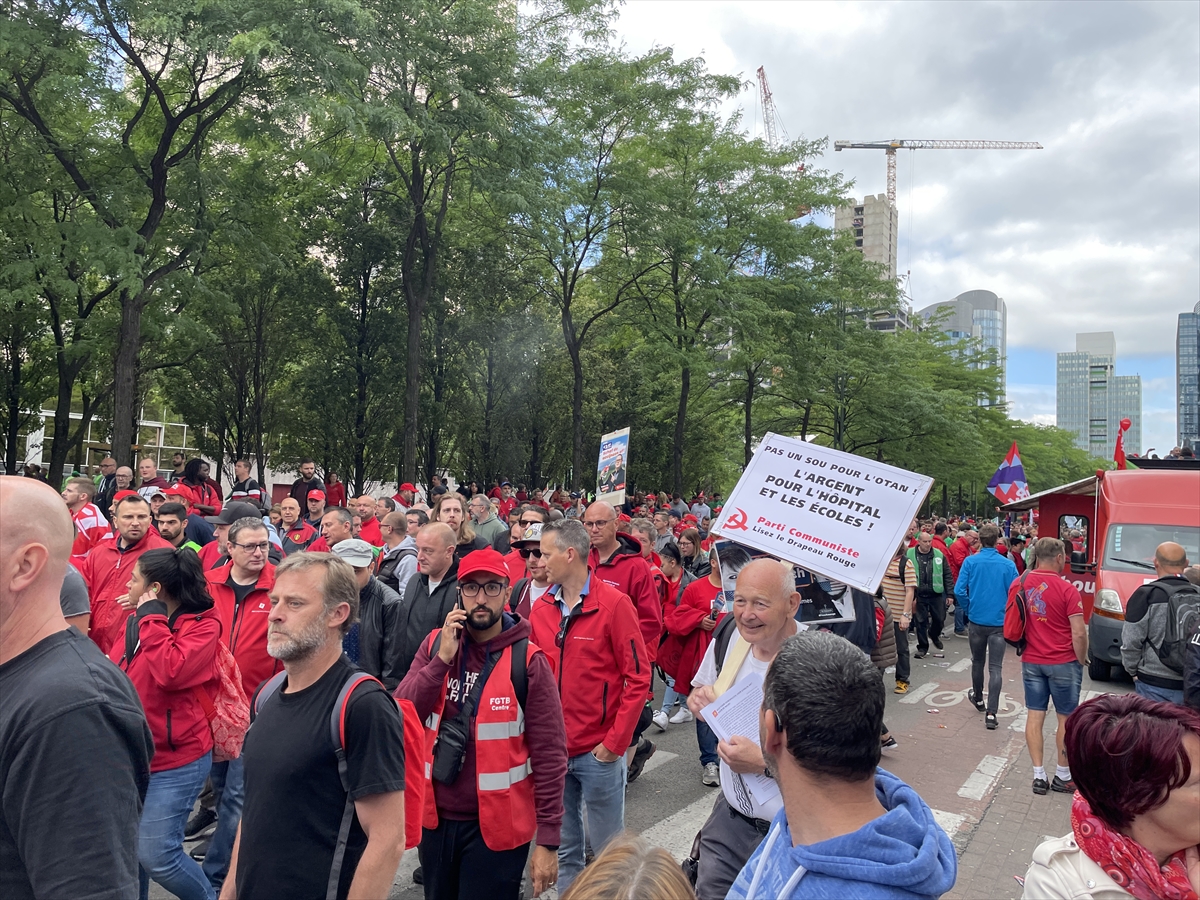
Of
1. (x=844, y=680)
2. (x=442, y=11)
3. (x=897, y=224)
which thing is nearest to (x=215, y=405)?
(x=442, y=11)

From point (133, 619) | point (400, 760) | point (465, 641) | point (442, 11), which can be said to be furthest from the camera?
point (442, 11)

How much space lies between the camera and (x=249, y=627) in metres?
5.00

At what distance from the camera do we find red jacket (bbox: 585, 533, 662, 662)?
5.77 m

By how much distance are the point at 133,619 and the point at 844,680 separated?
148 inches

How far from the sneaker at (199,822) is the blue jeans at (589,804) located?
257cm

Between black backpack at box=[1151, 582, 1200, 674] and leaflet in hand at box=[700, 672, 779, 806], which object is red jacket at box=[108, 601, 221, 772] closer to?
leaflet in hand at box=[700, 672, 779, 806]

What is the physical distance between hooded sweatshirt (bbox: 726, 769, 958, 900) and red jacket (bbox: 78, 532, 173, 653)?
4.67m

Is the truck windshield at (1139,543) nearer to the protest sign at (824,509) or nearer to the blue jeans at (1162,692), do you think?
the blue jeans at (1162,692)

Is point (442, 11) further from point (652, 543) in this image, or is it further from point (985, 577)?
point (985, 577)

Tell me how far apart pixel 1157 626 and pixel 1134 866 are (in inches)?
180

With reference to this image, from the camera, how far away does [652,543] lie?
8.84 meters

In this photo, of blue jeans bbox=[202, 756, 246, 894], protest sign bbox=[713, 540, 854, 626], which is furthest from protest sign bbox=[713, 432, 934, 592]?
blue jeans bbox=[202, 756, 246, 894]

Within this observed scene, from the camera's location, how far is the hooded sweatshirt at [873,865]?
160 centimetres

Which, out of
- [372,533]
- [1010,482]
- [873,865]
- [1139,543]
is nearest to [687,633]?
[372,533]
